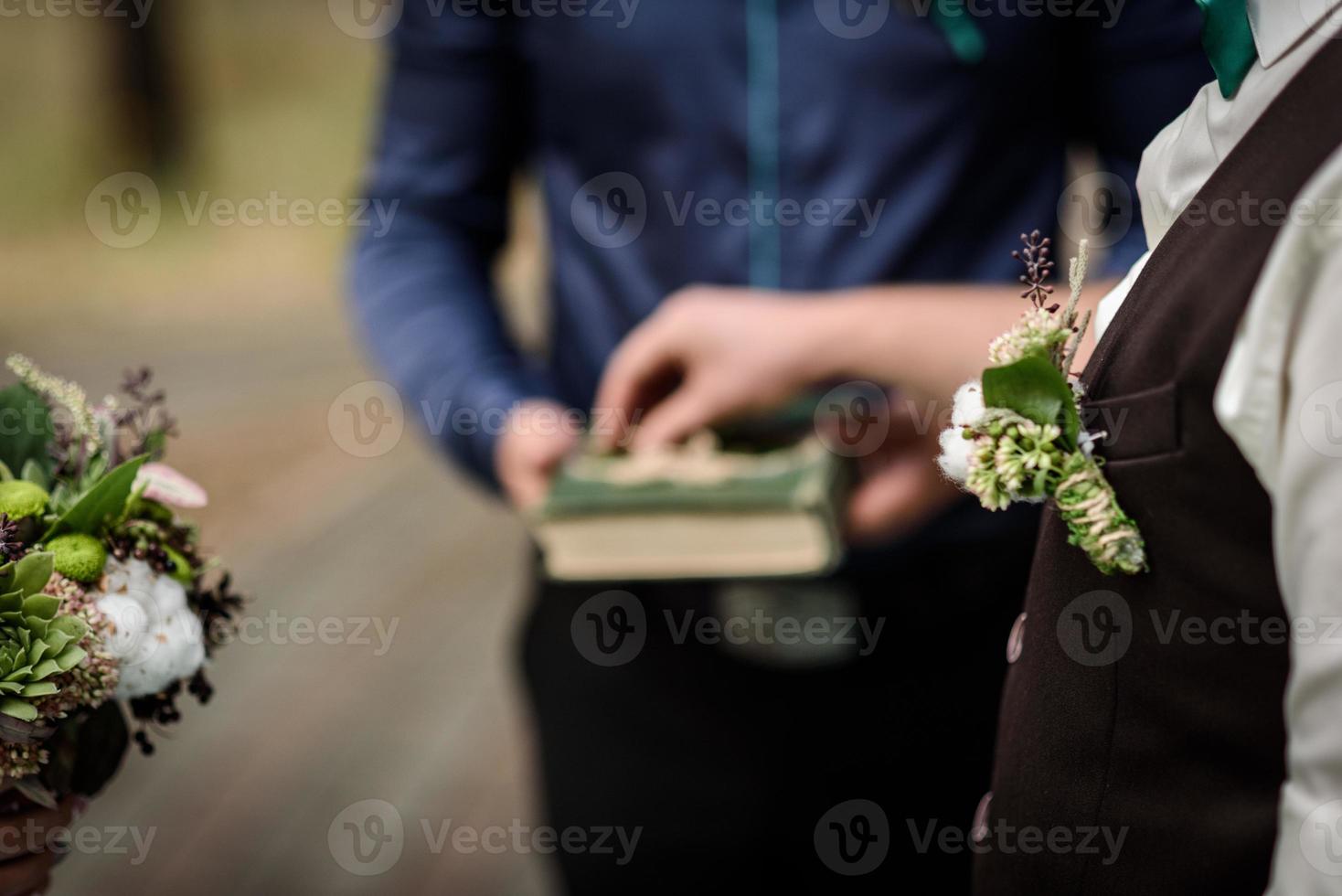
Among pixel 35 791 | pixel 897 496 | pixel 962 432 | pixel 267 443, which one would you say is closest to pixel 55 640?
pixel 35 791

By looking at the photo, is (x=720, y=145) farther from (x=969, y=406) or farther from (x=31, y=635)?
(x=31, y=635)

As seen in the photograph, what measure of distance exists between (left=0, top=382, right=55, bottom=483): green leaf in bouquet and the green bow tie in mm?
741

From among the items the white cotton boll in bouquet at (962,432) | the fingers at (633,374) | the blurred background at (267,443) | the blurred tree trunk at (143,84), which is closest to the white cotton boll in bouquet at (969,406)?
the white cotton boll in bouquet at (962,432)

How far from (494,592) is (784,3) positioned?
8.62 feet

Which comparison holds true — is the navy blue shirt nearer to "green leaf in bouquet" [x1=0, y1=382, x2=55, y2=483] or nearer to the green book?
the green book

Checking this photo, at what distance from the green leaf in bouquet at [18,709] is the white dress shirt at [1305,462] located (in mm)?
638

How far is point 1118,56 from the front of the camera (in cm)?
125

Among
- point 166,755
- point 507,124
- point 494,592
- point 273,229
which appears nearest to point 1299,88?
point 507,124

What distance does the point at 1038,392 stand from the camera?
0.64 meters

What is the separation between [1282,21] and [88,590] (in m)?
0.72

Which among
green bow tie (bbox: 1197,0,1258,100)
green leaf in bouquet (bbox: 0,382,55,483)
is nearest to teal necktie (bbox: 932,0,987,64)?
green bow tie (bbox: 1197,0,1258,100)

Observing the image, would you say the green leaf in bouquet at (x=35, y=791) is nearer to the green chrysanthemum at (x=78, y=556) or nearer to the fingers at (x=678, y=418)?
the green chrysanthemum at (x=78, y=556)

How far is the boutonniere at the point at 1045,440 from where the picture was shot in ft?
2.06

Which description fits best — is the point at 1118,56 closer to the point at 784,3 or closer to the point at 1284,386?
the point at 784,3
